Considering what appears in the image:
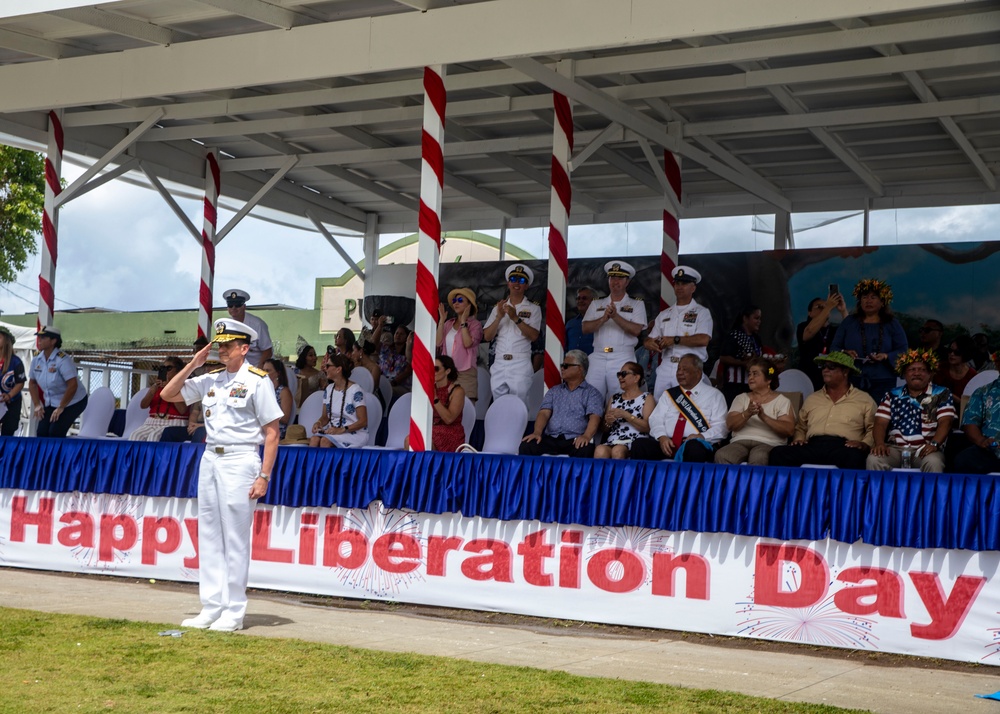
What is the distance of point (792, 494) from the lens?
6836 millimetres

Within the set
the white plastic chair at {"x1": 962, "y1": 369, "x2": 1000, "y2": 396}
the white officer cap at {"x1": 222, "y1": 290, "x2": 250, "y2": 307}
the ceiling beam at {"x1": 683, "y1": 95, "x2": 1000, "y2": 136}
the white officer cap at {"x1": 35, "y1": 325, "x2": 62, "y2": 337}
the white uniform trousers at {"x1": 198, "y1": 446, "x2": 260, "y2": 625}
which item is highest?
the ceiling beam at {"x1": 683, "y1": 95, "x2": 1000, "y2": 136}

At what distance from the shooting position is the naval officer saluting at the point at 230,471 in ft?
21.9

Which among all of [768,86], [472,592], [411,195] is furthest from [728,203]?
[472,592]

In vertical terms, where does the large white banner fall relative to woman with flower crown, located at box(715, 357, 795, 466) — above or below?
below

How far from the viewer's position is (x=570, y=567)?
7504 millimetres

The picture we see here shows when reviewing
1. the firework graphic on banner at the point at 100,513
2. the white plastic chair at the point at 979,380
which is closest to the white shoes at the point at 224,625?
the firework graphic on banner at the point at 100,513

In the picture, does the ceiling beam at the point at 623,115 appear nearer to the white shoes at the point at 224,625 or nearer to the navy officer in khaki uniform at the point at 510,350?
the navy officer in khaki uniform at the point at 510,350

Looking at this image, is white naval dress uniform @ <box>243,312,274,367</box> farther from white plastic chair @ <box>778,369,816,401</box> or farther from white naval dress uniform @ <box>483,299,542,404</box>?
white plastic chair @ <box>778,369,816,401</box>

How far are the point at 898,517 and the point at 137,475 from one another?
5383mm

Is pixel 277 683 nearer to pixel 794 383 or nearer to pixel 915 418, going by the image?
pixel 915 418

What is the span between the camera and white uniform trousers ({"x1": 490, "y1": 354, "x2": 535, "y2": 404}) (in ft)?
34.5

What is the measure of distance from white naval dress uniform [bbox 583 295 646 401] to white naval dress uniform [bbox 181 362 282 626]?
12.8 ft

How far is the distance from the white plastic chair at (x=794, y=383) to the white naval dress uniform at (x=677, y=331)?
3.99 ft

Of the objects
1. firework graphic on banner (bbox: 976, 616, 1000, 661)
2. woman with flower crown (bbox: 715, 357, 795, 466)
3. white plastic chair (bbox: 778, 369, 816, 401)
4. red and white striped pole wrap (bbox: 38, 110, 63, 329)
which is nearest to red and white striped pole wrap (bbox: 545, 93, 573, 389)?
woman with flower crown (bbox: 715, 357, 795, 466)
